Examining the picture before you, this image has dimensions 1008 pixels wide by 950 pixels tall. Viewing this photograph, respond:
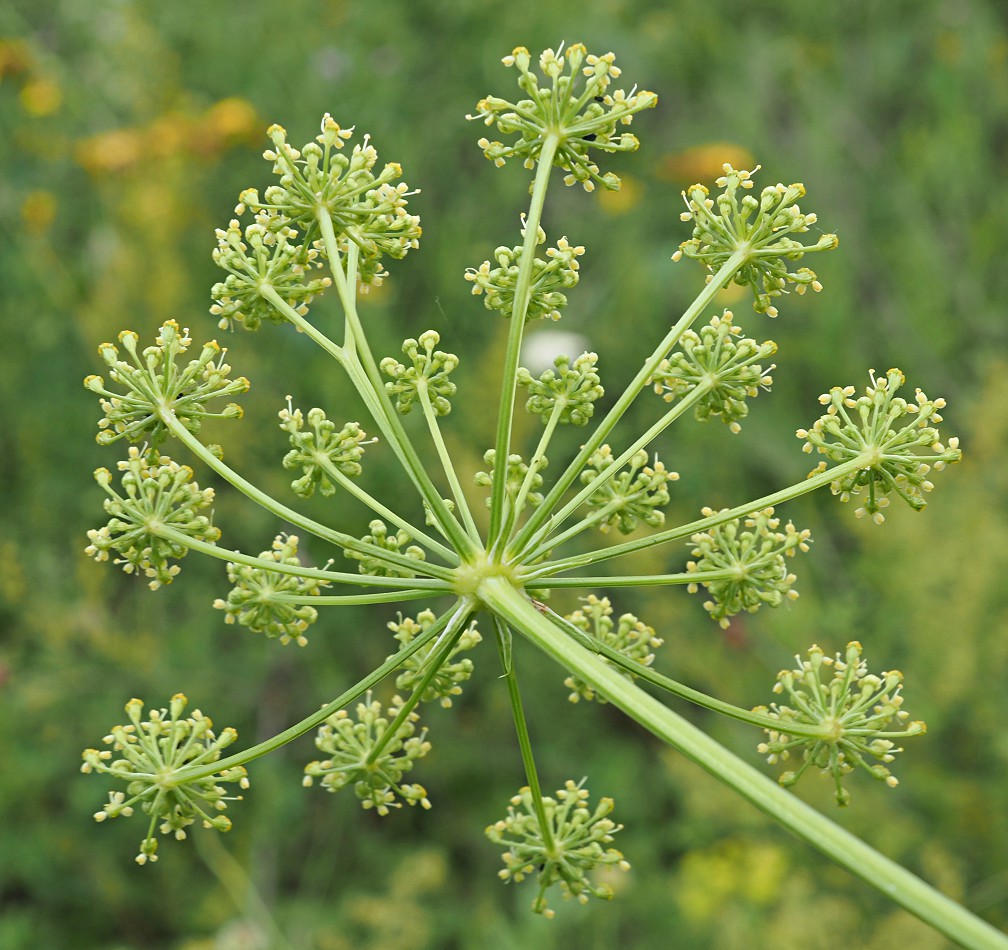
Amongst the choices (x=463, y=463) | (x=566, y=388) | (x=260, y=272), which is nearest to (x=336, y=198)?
(x=260, y=272)

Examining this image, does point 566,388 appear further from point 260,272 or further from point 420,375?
point 260,272

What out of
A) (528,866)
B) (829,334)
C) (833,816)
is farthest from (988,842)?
(528,866)

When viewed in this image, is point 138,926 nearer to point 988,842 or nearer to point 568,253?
point 988,842

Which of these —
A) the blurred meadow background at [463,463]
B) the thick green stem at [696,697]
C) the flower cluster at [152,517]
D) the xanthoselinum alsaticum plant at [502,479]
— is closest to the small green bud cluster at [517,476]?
the xanthoselinum alsaticum plant at [502,479]

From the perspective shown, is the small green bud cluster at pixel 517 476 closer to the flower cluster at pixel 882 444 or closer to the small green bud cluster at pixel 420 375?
the small green bud cluster at pixel 420 375

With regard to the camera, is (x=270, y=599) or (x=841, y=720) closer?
(x=841, y=720)

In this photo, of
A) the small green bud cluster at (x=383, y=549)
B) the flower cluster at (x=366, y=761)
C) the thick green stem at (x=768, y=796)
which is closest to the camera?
the thick green stem at (x=768, y=796)
